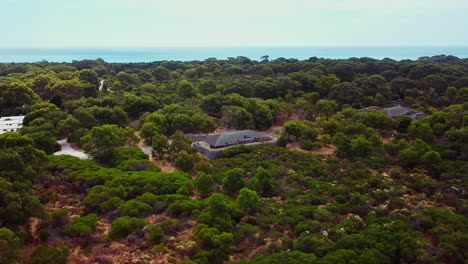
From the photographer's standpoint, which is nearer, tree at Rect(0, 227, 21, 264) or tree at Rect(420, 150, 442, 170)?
tree at Rect(0, 227, 21, 264)

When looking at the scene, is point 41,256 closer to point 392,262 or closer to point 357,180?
point 392,262

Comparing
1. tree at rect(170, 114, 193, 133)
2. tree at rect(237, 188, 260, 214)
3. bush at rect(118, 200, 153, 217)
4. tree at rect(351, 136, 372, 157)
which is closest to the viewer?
bush at rect(118, 200, 153, 217)

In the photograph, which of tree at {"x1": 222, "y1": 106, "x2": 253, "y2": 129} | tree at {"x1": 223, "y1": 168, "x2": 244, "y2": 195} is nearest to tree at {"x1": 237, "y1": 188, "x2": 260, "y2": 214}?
tree at {"x1": 223, "y1": 168, "x2": 244, "y2": 195}

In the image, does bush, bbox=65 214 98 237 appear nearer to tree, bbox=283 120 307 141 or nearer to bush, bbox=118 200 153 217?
bush, bbox=118 200 153 217

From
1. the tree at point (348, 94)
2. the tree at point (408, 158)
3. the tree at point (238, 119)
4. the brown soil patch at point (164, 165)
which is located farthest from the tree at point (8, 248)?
the tree at point (348, 94)

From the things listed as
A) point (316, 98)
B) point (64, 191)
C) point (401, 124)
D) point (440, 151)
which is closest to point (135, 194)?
point (64, 191)

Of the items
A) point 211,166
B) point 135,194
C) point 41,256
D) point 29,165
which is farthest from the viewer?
point 211,166

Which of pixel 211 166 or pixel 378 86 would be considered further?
pixel 378 86

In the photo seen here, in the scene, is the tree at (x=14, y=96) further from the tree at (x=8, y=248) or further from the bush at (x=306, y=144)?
the tree at (x=8, y=248)
